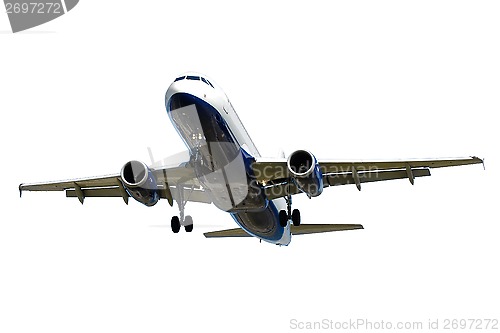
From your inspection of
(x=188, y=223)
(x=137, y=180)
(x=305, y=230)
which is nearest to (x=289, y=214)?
(x=188, y=223)

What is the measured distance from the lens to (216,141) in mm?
30281

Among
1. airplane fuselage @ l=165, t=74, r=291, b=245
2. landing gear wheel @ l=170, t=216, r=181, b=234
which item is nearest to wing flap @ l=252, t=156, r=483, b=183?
airplane fuselage @ l=165, t=74, r=291, b=245

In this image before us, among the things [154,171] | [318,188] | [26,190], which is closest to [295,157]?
[318,188]

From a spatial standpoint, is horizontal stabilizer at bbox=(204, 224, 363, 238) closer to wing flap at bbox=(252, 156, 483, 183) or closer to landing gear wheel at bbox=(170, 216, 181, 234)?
landing gear wheel at bbox=(170, 216, 181, 234)

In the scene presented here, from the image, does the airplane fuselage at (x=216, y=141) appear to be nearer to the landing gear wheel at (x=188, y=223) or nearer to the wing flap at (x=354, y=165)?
the wing flap at (x=354, y=165)

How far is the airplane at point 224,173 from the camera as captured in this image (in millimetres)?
30047

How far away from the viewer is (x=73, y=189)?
122 ft

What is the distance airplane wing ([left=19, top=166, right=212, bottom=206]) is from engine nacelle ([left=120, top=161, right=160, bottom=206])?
51.3 inches

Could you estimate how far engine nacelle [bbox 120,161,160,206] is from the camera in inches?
1242

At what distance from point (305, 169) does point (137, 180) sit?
6.44 meters

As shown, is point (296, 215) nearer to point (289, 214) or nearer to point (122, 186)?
point (289, 214)

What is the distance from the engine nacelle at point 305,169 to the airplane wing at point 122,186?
4608 millimetres

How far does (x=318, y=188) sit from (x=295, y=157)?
4.76 feet

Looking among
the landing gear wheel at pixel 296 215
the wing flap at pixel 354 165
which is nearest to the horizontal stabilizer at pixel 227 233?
the landing gear wheel at pixel 296 215
